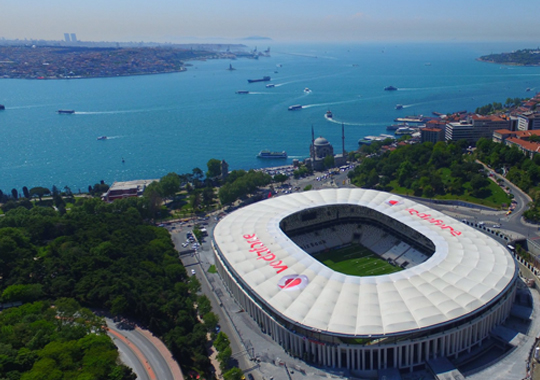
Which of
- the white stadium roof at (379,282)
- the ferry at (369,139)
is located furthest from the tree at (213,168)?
the ferry at (369,139)

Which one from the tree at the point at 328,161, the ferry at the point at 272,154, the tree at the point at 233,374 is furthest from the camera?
the ferry at the point at 272,154

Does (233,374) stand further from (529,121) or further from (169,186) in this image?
(529,121)

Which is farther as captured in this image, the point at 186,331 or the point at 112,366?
the point at 186,331

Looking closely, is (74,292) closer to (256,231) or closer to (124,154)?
(256,231)

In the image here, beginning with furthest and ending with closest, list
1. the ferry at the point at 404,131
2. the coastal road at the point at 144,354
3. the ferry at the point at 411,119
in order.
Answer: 1. the ferry at the point at 411,119
2. the ferry at the point at 404,131
3. the coastal road at the point at 144,354

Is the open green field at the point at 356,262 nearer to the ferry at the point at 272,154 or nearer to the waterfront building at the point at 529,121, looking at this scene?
the ferry at the point at 272,154

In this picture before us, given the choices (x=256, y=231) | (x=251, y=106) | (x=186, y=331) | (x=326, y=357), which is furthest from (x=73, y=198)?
(x=251, y=106)

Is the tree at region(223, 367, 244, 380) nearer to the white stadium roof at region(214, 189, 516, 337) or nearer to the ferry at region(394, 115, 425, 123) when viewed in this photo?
the white stadium roof at region(214, 189, 516, 337)
